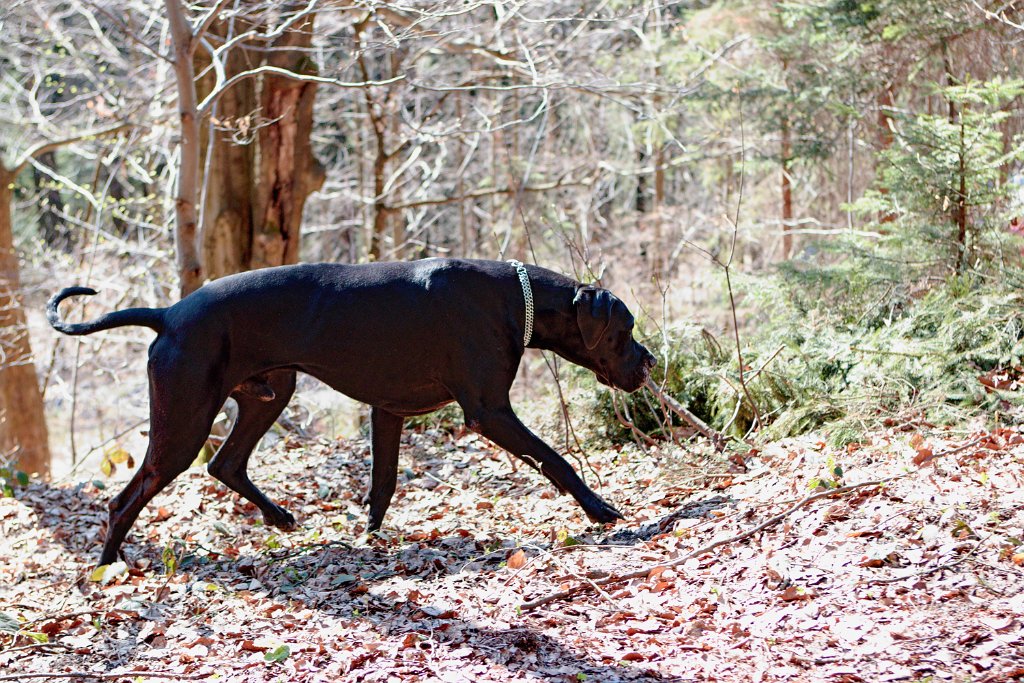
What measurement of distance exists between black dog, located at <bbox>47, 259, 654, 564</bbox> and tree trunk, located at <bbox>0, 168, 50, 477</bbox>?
25.1 ft

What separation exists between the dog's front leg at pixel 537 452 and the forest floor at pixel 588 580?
172 millimetres

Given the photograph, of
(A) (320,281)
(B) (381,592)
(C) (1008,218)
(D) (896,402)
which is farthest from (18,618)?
(C) (1008,218)

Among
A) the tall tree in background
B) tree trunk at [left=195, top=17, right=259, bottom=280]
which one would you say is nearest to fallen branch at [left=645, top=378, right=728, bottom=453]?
the tall tree in background

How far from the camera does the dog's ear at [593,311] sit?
6.03 metres

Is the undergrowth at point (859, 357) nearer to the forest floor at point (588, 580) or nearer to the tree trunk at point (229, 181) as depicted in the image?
the forest floor at point (588, 580)

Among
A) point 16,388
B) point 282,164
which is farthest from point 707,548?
point 16,388

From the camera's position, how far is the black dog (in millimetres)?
5941

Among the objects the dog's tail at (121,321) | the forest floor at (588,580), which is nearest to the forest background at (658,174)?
the forest floor at (588,580)

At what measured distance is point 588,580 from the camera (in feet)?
16.4

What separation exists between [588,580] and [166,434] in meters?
2.75

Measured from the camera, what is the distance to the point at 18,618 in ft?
17.8

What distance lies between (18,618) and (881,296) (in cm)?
668

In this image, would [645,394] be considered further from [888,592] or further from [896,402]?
[888,592]

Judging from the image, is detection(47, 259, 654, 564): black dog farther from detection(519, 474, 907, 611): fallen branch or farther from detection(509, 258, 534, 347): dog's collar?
detection(519, 474, 907, 611): fallen branch
